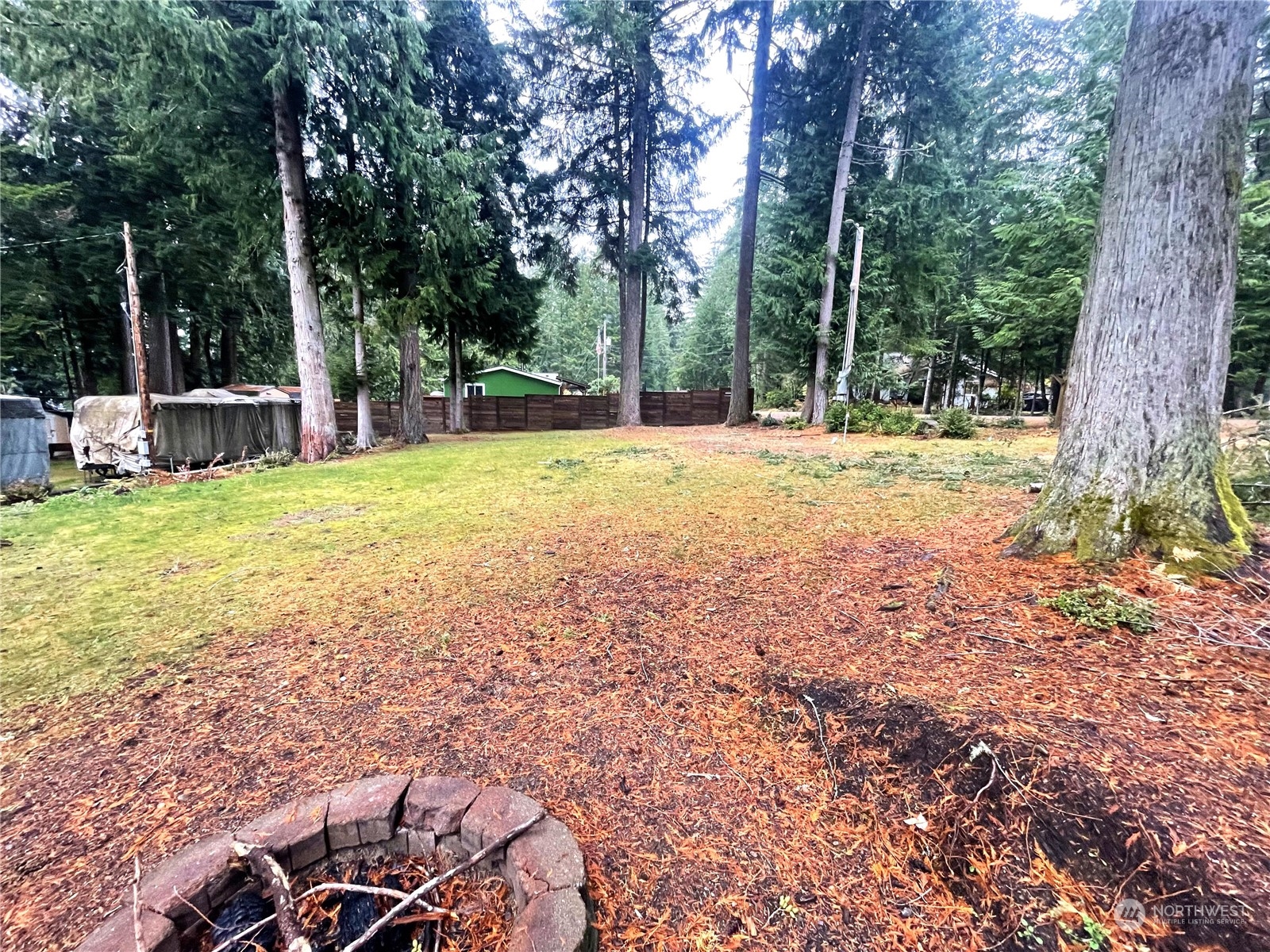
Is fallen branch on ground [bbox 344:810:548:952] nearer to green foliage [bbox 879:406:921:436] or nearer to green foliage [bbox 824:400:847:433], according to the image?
green foliage [bbox 879:406:921:436]

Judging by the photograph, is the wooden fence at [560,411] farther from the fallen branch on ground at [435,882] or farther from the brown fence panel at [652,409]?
the fallen branch on ground at [435,882]

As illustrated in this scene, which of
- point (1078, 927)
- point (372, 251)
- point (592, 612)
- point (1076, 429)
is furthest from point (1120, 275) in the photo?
point (372, 251)

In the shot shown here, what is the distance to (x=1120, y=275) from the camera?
271 centimetres

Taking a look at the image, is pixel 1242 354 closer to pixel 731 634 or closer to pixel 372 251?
pixel 731 634

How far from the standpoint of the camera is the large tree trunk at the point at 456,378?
48.7 ft

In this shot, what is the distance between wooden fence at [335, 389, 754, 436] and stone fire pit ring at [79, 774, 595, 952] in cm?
1771

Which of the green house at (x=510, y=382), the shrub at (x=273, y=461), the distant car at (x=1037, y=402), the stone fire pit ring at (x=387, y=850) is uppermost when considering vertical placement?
the green house at (x=510, y=382)

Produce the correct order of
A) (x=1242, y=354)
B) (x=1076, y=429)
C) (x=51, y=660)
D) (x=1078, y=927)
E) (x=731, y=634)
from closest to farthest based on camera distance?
1. (x=1078, y=927)
2. (x=51, y=660)
3. (x=731, y=634)
4. (x=1076, y=429)
5. (x=1242, y=354)

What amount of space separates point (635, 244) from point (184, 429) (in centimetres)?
1249

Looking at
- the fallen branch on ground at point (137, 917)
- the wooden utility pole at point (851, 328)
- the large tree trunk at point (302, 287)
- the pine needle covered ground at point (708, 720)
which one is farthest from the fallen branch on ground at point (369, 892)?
the wooden utility pole at point (851, 328)

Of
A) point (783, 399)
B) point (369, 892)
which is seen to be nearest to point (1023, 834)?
point (369, 892)

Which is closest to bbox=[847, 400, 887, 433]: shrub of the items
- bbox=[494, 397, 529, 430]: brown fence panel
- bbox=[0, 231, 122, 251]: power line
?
bbox=[494, 397, 529, 430]: brown fence panel

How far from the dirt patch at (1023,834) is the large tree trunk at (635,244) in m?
15.4

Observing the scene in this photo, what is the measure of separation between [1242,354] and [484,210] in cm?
1857
